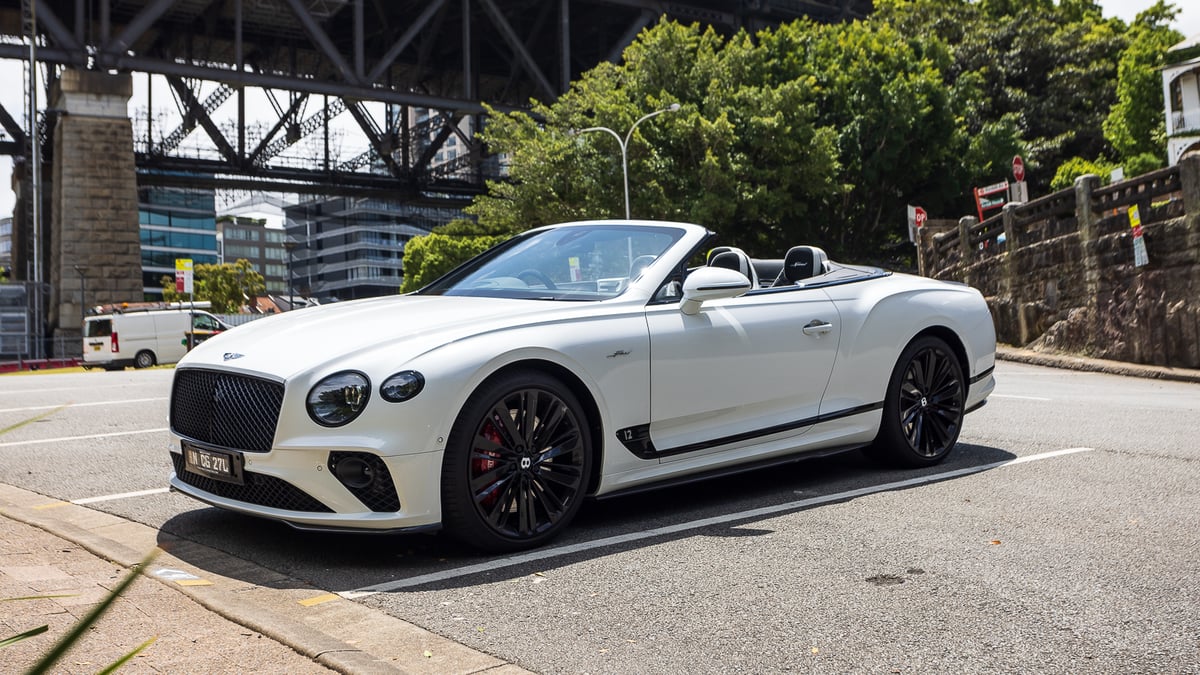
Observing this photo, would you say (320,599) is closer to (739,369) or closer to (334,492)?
(334,492)

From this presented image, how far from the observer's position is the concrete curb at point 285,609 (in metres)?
3.26

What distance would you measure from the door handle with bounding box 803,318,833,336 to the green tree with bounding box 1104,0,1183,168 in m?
49.9

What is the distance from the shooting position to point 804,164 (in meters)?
38.1

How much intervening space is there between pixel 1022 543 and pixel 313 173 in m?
60.2

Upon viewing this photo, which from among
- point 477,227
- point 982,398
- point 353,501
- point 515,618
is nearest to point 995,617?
point 515,618

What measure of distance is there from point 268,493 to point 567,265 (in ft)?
6.11

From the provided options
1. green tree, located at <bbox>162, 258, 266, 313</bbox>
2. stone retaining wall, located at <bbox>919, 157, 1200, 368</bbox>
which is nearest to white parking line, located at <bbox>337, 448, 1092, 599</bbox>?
stone retaining wall, located at <bbox>919, 157, 1200, 368</bbox>

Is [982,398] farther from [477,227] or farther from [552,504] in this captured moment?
[477,227]

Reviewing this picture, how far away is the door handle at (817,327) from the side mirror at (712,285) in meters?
0.70

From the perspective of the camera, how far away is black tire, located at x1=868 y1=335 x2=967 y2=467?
6.36m

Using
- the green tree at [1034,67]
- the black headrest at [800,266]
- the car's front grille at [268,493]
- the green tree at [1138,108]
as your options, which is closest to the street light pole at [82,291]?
the green tree at [1034,67]

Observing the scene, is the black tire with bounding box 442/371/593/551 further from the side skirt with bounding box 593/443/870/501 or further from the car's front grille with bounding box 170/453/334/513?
the car's front grille with bounding box 170/453/334/513

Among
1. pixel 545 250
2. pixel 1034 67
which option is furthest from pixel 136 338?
pixel 1034 67

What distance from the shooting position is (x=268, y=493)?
451 centimetres
